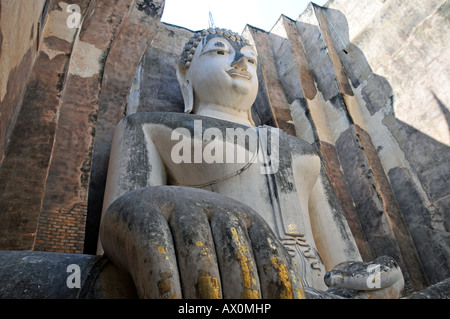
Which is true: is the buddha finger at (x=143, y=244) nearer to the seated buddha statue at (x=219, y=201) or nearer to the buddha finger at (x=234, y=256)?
the seated buddha statue at (x=219, y=201)

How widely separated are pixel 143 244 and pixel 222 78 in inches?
104

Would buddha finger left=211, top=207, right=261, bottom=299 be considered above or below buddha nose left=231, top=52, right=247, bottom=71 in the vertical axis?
below

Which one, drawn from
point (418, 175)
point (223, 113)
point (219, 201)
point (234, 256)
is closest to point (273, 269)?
point (234, 256)

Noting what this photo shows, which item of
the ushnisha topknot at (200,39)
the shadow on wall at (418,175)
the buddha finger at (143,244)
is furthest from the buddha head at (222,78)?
the buddha finger at (143,244)

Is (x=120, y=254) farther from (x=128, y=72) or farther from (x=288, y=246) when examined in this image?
(x=128, y=72)

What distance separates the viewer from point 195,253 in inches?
53.6

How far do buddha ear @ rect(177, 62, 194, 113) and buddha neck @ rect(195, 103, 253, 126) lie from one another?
0.13 m

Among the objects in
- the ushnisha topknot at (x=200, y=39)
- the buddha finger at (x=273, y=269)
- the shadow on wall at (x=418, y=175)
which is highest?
the ushnisha topknot at (x=200, y=39)

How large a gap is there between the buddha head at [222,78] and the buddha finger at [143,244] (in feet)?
7.53

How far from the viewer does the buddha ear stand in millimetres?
4070

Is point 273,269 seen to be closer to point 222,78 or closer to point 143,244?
point 143,244

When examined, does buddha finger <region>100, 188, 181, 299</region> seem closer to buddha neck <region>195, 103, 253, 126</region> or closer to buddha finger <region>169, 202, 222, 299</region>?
buddha finger <region>169, 202, 222, 299</region>

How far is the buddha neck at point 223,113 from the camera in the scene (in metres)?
3.80

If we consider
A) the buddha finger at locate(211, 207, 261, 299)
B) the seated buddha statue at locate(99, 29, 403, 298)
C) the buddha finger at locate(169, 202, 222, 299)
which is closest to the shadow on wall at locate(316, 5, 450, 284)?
the seated buddha statue at locate(99, 29, 403, 298)
